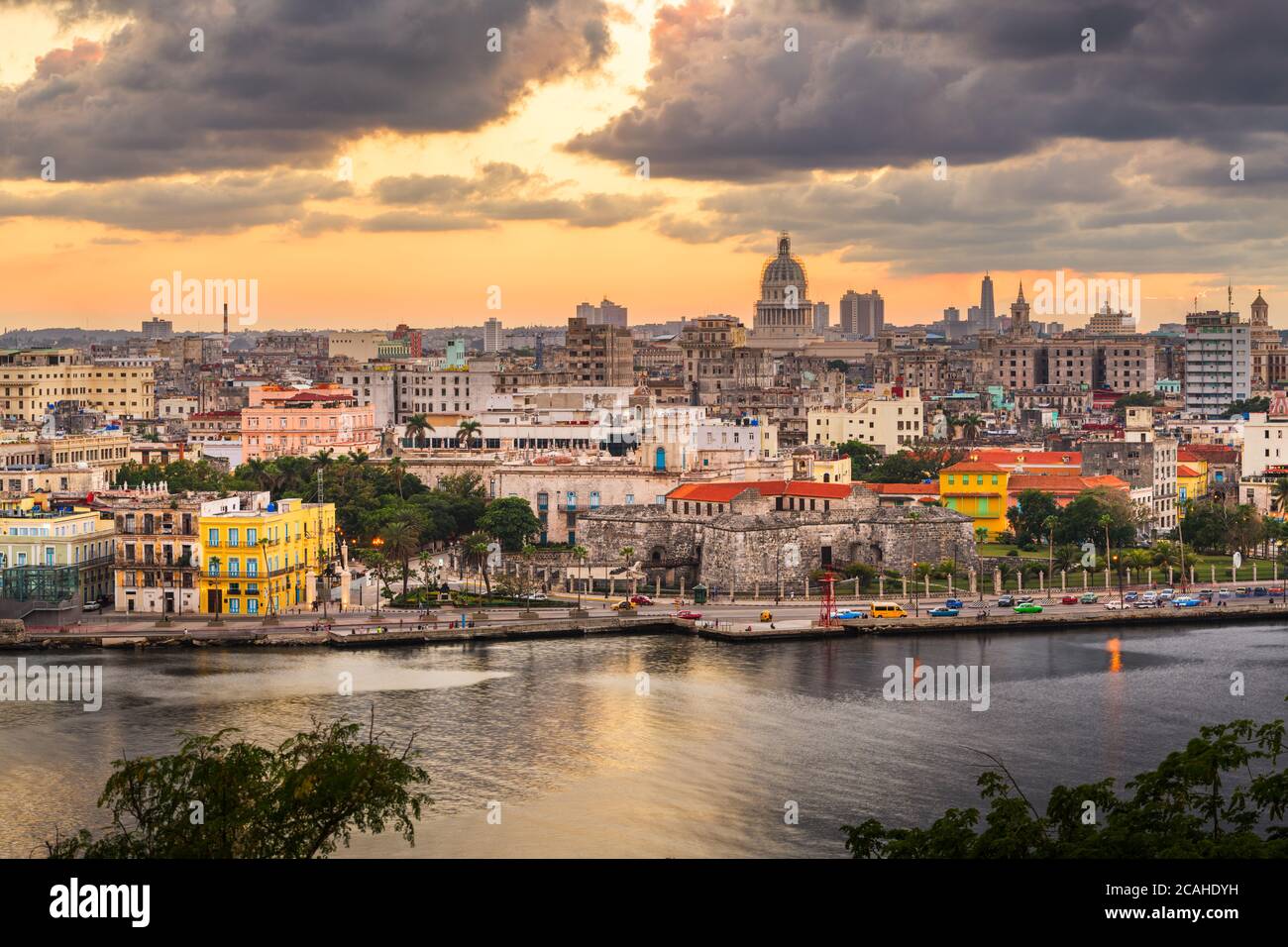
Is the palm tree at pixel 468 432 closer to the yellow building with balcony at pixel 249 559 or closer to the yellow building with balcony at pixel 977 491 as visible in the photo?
the yellow building with balcony at pixel 977 491

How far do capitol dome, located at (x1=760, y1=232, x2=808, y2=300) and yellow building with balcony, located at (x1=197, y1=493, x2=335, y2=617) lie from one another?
113363 millimetres

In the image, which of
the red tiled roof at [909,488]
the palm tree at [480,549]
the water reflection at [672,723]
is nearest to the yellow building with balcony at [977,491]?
the red tiled roof at [909,488]

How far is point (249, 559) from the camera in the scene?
38.4 meters

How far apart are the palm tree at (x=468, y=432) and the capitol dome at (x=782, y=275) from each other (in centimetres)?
8832

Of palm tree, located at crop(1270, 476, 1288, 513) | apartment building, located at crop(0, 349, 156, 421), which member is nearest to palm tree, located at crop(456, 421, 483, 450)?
apartment building, located at crop(0, 349, 156, 421)

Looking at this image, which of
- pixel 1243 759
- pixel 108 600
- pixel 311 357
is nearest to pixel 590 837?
pixel 1243 759

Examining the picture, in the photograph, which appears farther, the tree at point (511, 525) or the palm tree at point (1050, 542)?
the tree at point (511, 525)

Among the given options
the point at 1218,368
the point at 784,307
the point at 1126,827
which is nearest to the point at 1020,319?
the point at 784,307

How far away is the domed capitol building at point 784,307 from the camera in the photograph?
486 ft

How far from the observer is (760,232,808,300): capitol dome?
151625 millimetres

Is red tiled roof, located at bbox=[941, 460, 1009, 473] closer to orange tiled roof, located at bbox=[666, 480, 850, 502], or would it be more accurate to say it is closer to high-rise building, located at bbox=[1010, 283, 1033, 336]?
orange tiled roof, located at bbox=[666, 480, 850, 502]

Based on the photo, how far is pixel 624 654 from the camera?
35.1 m

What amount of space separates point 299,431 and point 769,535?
86.7 feet
